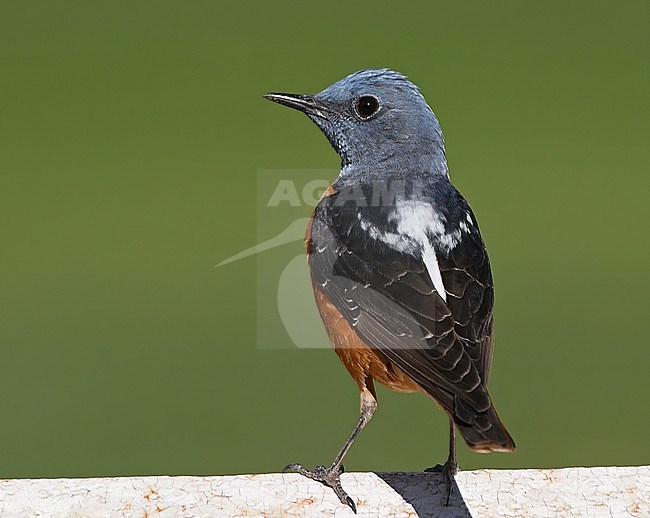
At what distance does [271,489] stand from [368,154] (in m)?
1.86

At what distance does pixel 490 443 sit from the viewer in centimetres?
396

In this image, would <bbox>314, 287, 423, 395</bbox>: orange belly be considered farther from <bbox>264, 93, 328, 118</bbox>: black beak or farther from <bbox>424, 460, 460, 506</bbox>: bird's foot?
<bbox>264, 93, 328, 118</bbox>: black beak

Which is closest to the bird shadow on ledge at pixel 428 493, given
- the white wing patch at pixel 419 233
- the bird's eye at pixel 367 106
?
the white wing patch at pixel 419 233

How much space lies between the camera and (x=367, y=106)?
207 inches

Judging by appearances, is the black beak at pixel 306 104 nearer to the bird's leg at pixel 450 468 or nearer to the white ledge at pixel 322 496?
the bird's leg at pixel 450 468

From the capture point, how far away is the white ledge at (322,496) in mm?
3943

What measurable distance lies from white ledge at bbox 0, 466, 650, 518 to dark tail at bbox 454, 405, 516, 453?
0.25 meters

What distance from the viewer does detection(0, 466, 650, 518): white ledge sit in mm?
3943

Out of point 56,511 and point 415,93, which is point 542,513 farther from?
point 415,93

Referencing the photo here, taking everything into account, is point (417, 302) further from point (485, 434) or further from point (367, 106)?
point (367, 106)

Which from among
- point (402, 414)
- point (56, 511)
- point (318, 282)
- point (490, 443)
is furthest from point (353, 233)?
point (402, 414)

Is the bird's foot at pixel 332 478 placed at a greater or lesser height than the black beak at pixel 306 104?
lesser

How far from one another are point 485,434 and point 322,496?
2.18 feet

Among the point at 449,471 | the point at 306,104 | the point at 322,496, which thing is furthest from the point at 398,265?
the point at 306,104
